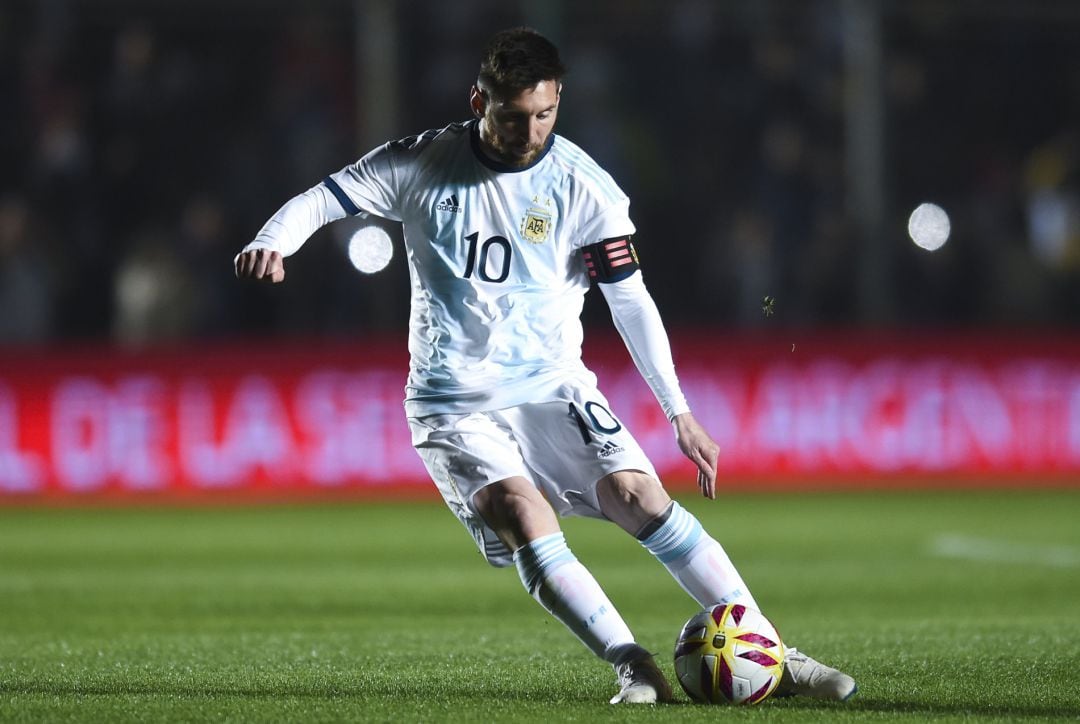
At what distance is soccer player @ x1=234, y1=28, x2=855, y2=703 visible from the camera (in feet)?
17.2

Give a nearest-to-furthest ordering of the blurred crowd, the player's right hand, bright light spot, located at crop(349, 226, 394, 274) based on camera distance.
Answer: the player's right hand → bright light spot, located at crop(349, 226, 394, 274) → the blurred crowd

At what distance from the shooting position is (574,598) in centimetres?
511

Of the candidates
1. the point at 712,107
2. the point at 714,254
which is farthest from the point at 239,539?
the point at 712,107

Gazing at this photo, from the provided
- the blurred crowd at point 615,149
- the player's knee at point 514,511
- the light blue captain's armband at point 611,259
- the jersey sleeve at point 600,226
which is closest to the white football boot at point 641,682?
the player's knee at point 514,511

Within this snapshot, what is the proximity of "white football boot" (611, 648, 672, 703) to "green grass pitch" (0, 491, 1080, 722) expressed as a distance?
65 mm

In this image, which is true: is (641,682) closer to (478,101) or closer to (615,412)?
Result: (478,101)

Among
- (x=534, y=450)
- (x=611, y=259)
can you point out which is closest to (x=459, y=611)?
(x=534, y=450)

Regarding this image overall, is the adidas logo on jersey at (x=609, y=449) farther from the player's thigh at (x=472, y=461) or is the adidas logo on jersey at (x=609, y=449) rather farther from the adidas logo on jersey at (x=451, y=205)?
the adidas logo on jersey at (x=451, y=205)

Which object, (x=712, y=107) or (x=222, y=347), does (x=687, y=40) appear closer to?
(x=712, y=107)

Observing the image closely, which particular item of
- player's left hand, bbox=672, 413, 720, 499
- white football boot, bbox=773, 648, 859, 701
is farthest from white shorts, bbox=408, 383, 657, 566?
white football boot, bbox=773, 648, 859, 701

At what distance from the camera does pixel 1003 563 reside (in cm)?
1090

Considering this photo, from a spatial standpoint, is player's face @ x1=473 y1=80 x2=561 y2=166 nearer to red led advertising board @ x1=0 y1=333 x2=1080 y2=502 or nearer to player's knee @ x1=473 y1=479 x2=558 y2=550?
player's knee @ x1=473 y1=479 x2=558 y2=550

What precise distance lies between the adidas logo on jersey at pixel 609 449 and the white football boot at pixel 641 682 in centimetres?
60

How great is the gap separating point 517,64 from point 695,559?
159cm
